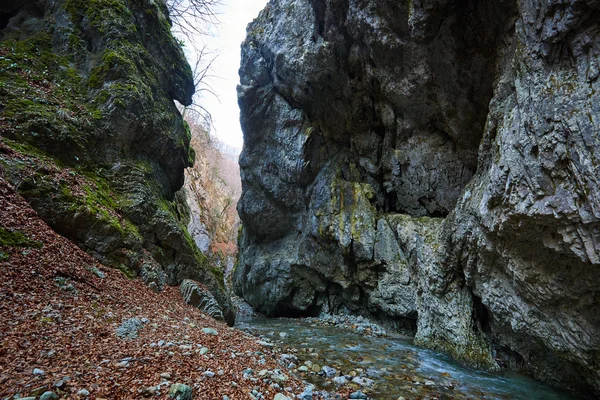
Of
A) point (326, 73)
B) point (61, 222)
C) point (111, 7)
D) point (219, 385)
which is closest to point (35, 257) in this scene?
point (61, 222)

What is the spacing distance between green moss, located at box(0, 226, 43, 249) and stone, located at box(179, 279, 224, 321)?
4.70m

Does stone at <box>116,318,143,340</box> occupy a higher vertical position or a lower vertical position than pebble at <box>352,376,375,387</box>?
higher

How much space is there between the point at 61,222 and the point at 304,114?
14.4 meters

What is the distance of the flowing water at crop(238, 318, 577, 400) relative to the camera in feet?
20.5

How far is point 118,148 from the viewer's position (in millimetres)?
10758

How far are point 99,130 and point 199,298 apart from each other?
676cm

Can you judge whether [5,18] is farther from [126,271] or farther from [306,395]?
[306,395]

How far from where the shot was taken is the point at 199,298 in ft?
33.0

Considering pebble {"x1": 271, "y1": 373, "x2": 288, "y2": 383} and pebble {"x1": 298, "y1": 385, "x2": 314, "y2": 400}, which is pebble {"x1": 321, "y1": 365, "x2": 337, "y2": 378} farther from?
pebble {"x1": 298, "y1": 385, "x2": 314, "y2": 400}

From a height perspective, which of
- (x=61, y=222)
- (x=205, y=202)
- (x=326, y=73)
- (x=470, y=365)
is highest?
(x=326, y=73)

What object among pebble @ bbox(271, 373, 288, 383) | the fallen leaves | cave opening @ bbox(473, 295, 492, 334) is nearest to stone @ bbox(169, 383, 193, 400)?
the fallen leaves

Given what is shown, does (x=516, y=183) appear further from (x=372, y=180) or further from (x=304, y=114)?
(x=304, y=114)

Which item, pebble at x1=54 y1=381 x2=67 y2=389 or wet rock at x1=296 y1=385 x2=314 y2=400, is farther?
wet rock at x1=296 y1=385 x2=314 y2=400

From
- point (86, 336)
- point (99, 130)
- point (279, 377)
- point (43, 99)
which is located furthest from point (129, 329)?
point (43, 99)
